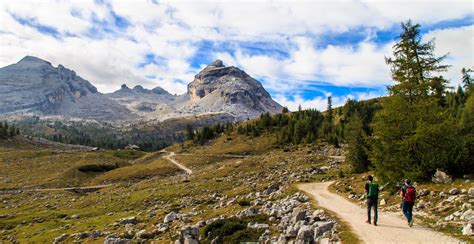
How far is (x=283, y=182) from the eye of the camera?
5234cm

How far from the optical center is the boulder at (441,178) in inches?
1089

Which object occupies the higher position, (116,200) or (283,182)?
(283,182)

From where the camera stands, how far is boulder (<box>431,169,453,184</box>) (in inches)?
1089

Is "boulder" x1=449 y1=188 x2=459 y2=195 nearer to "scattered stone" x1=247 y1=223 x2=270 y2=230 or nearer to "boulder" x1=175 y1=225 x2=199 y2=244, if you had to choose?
"scattered stone" x1=247 y1=223 x2=270 y2=230

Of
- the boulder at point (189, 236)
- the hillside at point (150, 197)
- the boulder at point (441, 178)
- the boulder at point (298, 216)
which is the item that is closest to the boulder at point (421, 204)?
the boulder at point (441, 178)

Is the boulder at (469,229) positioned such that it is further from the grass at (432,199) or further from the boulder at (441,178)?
the boulder at (441,178)

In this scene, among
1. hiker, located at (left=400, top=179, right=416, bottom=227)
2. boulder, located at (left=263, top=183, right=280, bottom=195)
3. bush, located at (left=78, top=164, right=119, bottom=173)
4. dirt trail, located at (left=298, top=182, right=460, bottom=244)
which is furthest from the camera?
bush, located at (left=78, top=164, right=119, bottom=173)

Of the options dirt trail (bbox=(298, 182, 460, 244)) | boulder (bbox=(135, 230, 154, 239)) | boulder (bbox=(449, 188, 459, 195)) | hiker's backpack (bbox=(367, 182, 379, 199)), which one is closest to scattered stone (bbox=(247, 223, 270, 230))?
dirt trail (bbox=(298, 182, 460, 244))

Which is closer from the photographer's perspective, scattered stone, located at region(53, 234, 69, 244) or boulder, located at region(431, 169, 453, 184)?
boulder, located at region(431, 169, 453, 184)

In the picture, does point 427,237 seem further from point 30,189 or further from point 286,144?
point 286,144

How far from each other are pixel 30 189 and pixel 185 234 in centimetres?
7709

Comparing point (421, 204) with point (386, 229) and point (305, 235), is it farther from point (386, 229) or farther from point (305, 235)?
point (305, 235)

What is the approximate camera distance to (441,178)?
92.5 feet

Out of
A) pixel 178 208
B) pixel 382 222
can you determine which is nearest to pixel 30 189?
pixel 178 208
